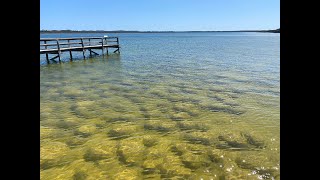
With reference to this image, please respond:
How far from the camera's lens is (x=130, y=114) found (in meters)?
10.3

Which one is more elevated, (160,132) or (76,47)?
(76,47)

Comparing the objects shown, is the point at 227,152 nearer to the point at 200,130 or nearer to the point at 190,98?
the point at 200,130

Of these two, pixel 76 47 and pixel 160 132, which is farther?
pixel 76 47

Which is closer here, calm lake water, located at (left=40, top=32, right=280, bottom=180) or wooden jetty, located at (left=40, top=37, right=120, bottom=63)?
calm lake water, located at (left=40, top=32, right=280, bottom=180)

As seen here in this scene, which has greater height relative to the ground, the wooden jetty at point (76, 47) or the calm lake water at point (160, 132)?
the wooden jetty at point (76, 47)

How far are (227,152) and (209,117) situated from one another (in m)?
3.03

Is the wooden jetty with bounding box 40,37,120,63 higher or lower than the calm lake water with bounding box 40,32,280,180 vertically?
higher

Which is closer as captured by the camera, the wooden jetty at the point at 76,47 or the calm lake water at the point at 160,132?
the calm lake water at the point at 160,132
